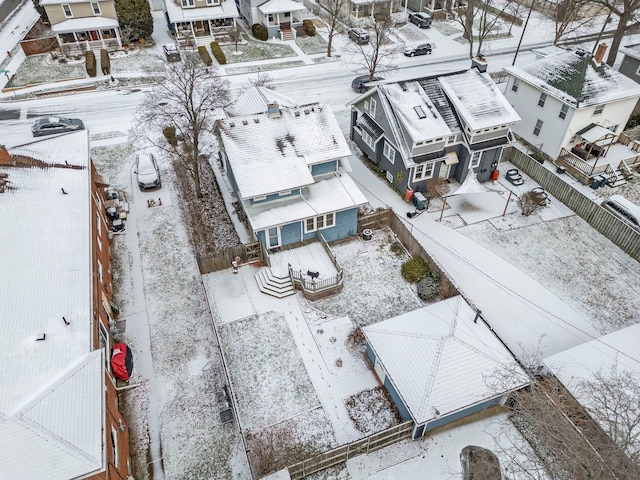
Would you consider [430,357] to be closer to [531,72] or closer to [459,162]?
[459,162]

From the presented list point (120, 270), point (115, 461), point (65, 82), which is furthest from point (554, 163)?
point (65, 82)

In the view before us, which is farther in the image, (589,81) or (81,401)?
(589,81)

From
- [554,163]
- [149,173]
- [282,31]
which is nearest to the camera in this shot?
[149,173]

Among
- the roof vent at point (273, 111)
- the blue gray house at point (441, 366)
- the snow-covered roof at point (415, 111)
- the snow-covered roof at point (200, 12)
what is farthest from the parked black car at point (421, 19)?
the blue gray house at point (441, 366)

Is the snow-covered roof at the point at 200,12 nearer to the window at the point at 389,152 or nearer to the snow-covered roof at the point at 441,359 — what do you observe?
the window at the point at 389,152

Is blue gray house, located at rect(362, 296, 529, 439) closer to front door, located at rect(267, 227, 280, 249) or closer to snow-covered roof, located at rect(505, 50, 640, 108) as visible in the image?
front door, located at rect(267, 227, 280, 249)

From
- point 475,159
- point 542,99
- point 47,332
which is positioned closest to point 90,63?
point 47,332

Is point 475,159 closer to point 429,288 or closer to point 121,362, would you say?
point 429,288
